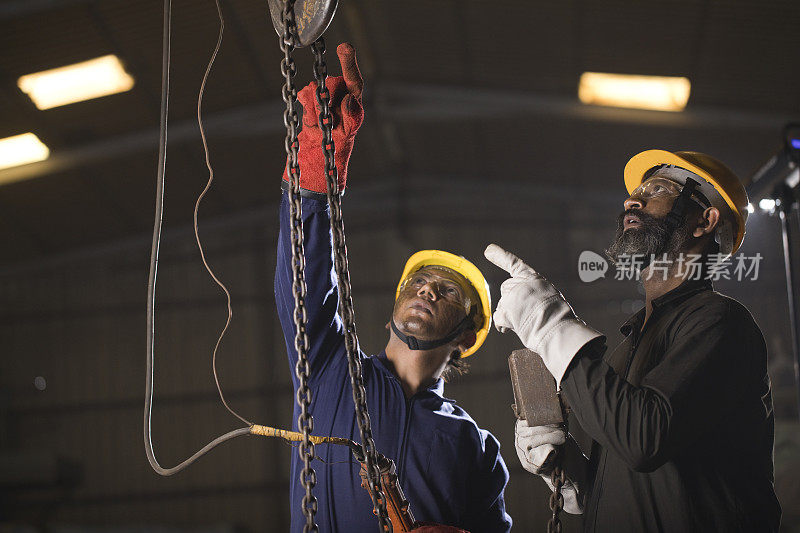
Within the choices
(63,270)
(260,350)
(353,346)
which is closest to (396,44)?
(260,350)

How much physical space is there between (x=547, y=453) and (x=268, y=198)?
8.76 m

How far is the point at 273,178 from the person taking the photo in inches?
386

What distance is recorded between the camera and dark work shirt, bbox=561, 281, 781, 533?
80.6 inches

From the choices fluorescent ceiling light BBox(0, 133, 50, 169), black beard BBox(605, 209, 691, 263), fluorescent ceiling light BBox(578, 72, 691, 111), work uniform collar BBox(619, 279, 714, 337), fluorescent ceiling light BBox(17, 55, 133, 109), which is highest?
fluorescent ceiling light BBox(17, 55, 133, 109)

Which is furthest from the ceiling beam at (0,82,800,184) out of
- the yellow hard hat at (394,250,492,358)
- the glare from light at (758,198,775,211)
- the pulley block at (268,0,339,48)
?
the pulley block at (268,0,339,48)

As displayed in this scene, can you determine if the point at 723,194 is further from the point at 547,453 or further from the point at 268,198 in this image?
the point at 268,198

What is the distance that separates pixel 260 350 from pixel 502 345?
164 inches

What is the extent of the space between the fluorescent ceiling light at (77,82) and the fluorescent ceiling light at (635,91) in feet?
15.9

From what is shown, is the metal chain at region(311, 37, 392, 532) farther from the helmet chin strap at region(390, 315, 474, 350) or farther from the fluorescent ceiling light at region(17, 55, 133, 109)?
the fluorescent ceiling light at region(17, 55, 133, 109)

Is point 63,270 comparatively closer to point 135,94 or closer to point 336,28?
point 135,94

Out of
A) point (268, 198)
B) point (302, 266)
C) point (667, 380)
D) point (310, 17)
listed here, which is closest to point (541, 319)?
point (667, 380)

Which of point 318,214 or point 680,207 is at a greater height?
point 318,214

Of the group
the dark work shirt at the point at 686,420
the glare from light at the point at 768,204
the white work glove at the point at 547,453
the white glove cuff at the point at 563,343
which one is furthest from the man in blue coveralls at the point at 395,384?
the glare from light at the point at 768,204

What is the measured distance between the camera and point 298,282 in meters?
2.05
